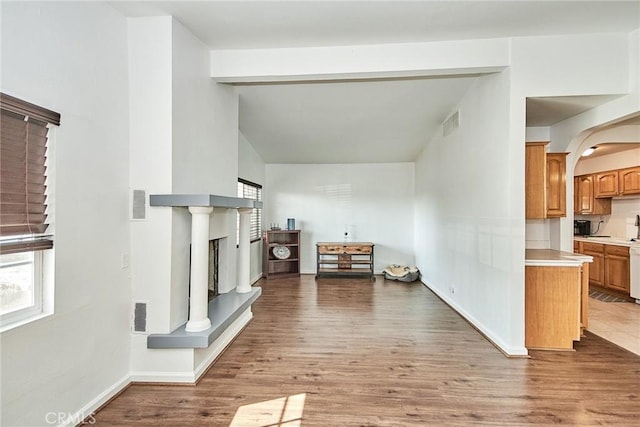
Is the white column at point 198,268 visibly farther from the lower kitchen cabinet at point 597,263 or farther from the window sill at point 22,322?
the lower kitchen cabinet at point 597,263

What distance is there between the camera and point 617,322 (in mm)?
3711

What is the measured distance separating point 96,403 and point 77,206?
1.41m

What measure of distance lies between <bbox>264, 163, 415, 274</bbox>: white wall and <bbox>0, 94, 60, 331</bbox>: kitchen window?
5.17 metres

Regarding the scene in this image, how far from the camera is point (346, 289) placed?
218 inches

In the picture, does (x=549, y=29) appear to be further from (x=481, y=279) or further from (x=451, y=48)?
(x=481, y=279)

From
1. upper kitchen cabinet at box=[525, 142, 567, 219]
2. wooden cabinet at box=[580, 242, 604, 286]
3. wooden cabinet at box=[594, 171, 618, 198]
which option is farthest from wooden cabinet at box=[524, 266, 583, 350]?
wooden cabinet at box=[594, 171, 618, 198]

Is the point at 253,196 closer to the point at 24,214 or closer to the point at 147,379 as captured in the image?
the point at 147,379

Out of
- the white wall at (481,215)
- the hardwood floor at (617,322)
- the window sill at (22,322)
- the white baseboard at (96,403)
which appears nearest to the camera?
the window sill at (22,322)

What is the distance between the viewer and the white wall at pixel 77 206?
1.62 metres

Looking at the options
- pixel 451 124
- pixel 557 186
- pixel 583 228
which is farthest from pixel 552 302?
pixel 583 228

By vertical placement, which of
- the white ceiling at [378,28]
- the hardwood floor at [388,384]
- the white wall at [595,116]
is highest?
the white ceiling at [378,28]

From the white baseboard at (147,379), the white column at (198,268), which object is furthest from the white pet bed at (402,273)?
the white column at (198,268)

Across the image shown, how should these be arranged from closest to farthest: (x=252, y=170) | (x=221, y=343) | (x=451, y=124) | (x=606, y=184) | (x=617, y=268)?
(x=221, y=343) < (x=451, y=124) < (x=617, y=268) < (x=606, y=184) < (x=252, y=170)

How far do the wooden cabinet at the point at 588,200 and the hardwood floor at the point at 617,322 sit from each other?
193 cm
